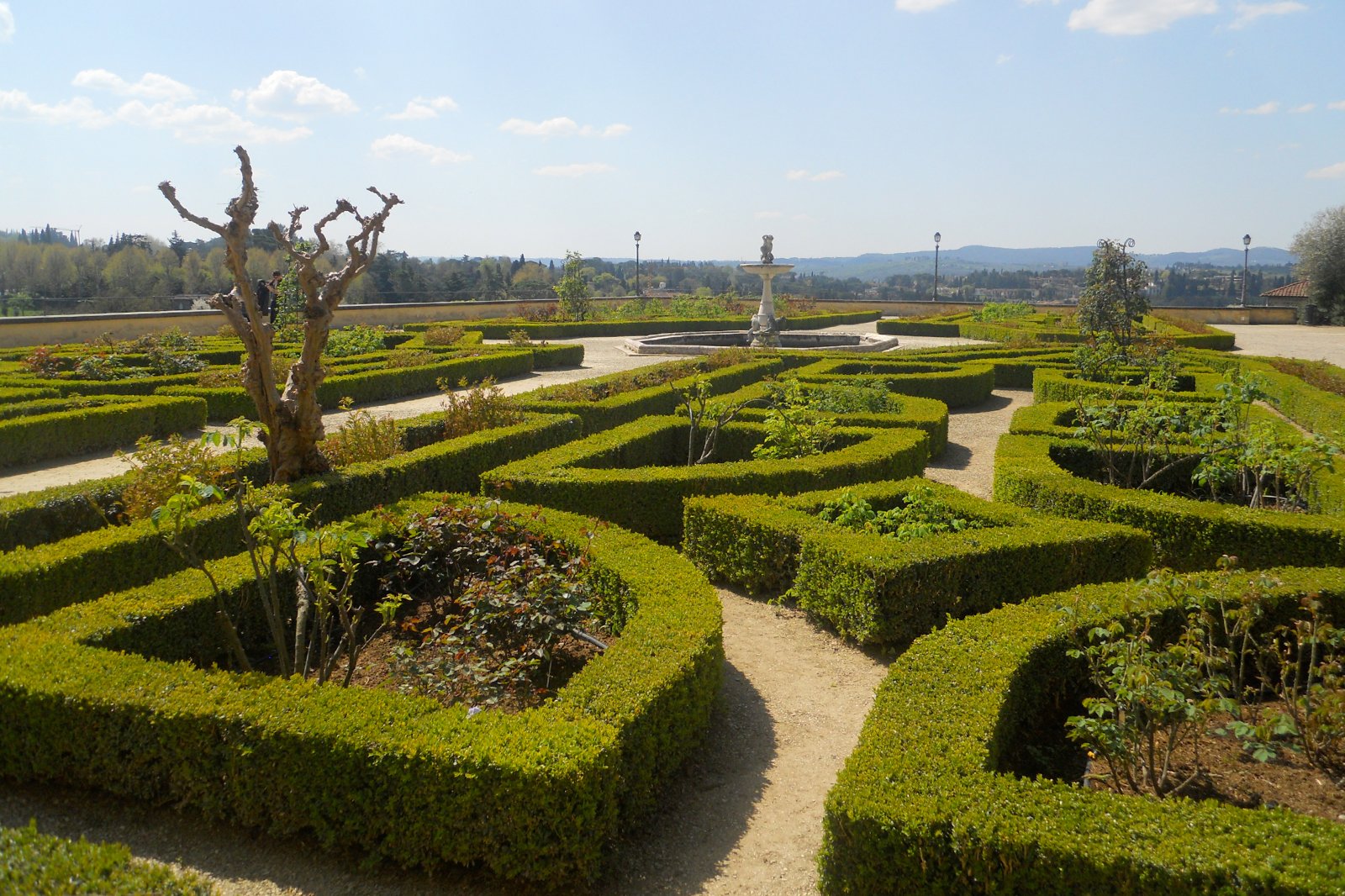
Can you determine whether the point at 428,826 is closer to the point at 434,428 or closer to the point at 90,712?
the point at 90,712

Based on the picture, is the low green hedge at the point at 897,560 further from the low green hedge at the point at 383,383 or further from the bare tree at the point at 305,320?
the low green hedge at the point at 383,383

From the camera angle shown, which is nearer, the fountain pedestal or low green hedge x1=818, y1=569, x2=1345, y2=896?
low green hedge x1=818, y1=569, x2=1345, y2=896

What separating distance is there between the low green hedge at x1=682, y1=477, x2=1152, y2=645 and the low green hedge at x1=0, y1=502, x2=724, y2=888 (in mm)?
1726

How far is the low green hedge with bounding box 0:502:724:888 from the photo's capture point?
3711mm

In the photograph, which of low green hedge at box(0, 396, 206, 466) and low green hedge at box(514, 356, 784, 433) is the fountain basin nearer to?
low green hedge at box(514, 356, 784, 433)

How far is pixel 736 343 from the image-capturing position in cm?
2942

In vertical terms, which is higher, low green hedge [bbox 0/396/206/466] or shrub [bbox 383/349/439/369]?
shrub [bbox 383/349/439/369]

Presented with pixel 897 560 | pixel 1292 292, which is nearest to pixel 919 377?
pixel 897 560

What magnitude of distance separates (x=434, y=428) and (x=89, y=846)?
26.2 feet

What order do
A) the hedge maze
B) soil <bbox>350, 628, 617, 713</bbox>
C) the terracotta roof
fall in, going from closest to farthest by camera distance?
the hedge maze, soil <bbox>350, 628, 617, 713</bbox>, the terracotta roof

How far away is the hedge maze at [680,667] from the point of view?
3.47 meters

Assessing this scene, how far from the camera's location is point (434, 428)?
36.1 ft

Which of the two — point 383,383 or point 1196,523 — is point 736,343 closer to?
point 383,383

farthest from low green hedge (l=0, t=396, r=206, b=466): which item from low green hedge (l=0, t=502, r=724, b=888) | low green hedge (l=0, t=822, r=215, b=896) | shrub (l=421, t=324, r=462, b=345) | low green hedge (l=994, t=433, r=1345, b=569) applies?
low green hedge (l=994, t=433, r=1345, b=569)
